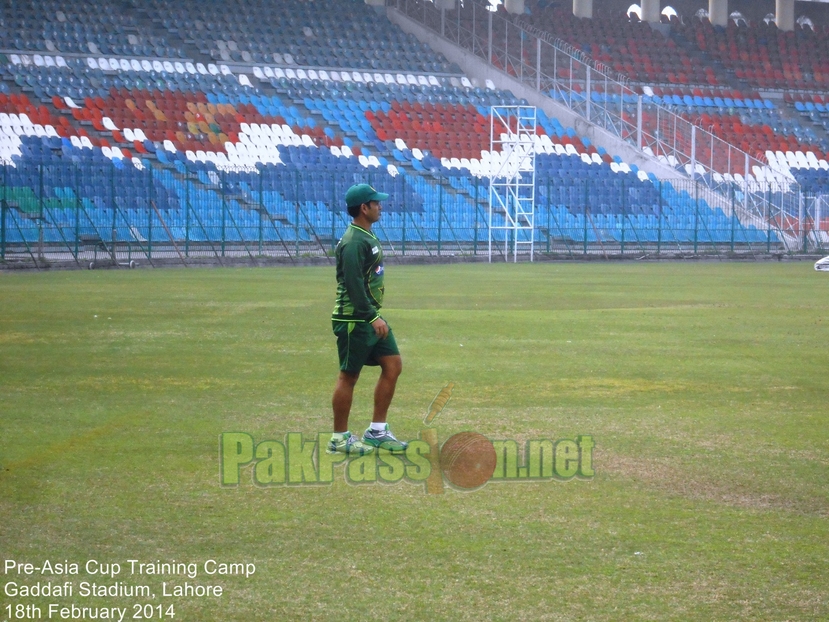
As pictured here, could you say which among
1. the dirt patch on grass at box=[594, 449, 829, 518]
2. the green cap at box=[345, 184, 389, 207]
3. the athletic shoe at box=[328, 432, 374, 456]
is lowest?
the dirt patch on grass at box=[594, 449, 829, 518]

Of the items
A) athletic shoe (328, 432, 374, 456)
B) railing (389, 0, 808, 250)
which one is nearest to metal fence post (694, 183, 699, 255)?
railing (389, 0, 808, 250)

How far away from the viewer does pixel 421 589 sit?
4871 millimetres

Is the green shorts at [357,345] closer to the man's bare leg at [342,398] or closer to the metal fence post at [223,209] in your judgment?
the man's bare leg at [342,398]

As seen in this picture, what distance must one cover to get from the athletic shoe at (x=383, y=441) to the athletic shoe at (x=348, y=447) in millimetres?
63

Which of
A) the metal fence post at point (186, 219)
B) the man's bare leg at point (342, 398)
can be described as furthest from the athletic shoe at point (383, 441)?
the metal fence post at point (186, 219)

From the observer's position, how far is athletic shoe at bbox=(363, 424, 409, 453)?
7.48m

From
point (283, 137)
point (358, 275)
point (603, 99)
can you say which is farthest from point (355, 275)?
point (603, 99)

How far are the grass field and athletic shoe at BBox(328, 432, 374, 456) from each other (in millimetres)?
657

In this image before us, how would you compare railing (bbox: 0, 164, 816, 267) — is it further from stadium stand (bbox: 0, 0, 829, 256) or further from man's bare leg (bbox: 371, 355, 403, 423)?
man's bare leg (bbox: 371, 355, 403, 423)

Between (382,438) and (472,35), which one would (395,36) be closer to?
(472,35)

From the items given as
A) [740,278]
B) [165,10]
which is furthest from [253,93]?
[740,278]

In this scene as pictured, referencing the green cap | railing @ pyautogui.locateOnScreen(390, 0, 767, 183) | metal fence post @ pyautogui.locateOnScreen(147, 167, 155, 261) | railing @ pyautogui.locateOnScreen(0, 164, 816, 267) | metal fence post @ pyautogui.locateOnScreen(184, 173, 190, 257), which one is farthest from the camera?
railing @ pyautogui.locateOnScreen(390, 0, 767, 183)

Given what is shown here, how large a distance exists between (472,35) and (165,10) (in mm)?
12986

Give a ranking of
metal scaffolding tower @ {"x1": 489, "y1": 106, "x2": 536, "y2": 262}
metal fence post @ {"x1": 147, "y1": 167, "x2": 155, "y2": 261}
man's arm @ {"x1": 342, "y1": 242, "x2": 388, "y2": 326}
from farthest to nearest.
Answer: metal scaffolding tower @ {"x1": 489, "y1": 106, "x2": 536, "y2": 262} → metal fence post @ {"x1": 147, "y1": 167, "x2": 155, "y2": 261} → man's arm @ {"x1": 342, "y1": 242, "x2": 388, "y2": 326}
